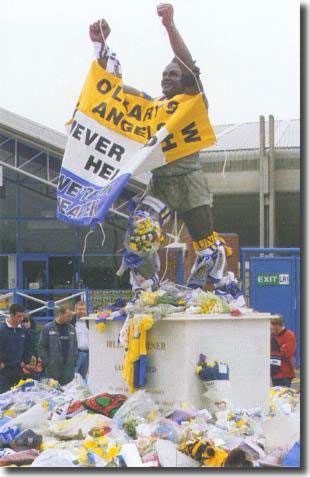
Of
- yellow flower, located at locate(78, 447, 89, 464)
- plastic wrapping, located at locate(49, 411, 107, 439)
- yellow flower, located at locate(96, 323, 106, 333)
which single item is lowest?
yellow flower, located at locate(78, 447, 89, 464)

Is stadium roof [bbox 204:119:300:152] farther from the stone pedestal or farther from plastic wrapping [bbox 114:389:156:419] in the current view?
plastic wrapping [bbox 114:389:156:419]

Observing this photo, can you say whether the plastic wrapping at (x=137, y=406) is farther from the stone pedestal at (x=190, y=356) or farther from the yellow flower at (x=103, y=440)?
the yellow flower at (x=103, y=440)

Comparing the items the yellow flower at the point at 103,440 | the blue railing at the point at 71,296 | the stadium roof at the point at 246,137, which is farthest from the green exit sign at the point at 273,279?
the yellow flower at the point at 103,440

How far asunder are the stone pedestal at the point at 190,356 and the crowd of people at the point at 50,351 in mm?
1195

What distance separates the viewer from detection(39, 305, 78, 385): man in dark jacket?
816cm

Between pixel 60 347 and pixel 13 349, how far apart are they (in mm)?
516

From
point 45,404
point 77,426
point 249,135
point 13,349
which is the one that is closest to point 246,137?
point 249,135

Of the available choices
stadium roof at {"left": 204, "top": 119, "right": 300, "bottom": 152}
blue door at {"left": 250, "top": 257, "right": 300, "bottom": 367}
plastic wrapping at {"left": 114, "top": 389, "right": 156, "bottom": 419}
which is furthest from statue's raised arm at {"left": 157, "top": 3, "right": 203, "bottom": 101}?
blue door at {"left": 250, "top": 257, "right": 300, "bottom": 367}

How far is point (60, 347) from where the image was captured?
8.20 metres

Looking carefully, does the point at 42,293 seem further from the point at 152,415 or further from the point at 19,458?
the point at 19,458

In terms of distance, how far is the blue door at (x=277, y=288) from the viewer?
39.2 ft

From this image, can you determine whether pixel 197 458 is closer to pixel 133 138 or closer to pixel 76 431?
pixel 76 431

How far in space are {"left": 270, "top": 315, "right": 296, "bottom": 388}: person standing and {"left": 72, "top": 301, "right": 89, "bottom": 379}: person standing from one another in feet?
7.46

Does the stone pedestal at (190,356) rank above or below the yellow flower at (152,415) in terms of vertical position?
above
